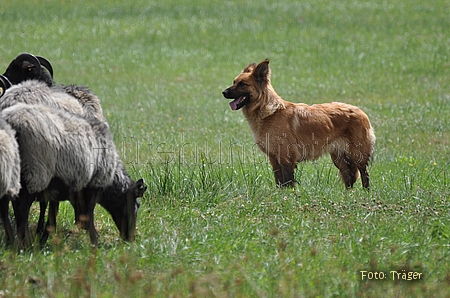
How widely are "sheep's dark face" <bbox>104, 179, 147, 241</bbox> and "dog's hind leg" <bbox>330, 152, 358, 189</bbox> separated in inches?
146

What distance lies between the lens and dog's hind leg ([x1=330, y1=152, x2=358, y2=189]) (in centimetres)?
971

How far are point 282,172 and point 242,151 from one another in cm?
363

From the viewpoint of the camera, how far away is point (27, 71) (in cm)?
901

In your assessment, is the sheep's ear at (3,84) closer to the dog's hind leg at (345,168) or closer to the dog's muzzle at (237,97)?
the dog's muzzle at (237,97)

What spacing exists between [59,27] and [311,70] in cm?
1123

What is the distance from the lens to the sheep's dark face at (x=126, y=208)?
6.76m

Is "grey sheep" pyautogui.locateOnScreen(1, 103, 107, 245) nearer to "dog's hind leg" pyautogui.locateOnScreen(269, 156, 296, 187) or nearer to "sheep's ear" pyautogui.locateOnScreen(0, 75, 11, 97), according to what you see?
"sheep's ear" pyautogui.locateOnScreen(0, 75, 11, 97)

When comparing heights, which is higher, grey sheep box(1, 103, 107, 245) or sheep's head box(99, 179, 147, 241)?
grey sheep box(1, 103, 107, 245)

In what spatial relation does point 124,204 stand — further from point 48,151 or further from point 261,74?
point 261,74

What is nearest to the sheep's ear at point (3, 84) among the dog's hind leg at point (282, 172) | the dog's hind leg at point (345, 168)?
the dog's hind leg at point (282, 172)

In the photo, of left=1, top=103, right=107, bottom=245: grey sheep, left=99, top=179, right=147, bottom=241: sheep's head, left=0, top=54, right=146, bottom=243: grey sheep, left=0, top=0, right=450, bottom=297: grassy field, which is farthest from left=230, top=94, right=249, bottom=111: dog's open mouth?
left=1, top=103, right=107, bottom=245: grey sheep

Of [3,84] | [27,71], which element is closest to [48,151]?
[3,84]

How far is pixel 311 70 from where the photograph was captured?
22.0m

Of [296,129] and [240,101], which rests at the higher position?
[240,101]
